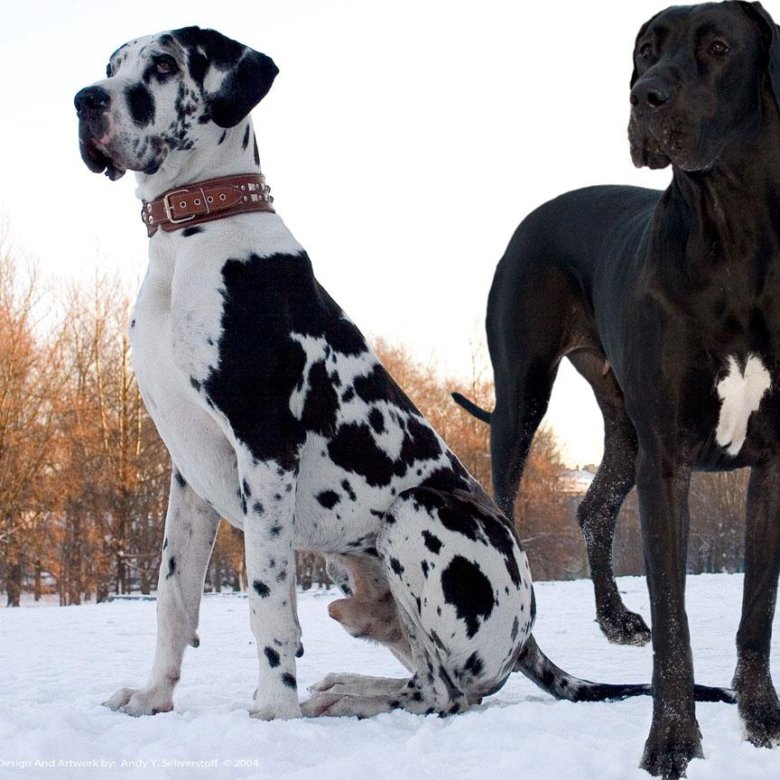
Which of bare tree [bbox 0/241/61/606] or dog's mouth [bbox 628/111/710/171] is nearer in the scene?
dog's mouth [bbox 628/111/710/171]

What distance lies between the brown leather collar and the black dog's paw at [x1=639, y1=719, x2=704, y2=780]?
2.16 m

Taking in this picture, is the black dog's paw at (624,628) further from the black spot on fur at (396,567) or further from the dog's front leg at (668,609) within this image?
the dog's front leg at (668,609)

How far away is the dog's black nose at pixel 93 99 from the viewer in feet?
10.8

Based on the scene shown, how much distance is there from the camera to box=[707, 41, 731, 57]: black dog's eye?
282 cm

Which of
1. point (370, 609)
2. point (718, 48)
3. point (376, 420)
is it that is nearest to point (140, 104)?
point (376, 420)

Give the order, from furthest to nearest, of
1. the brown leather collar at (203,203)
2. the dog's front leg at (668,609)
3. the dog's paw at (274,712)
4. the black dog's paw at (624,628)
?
1. the black dog's paw at (624,628)
2. the brown leather collar at (203,203)
3. the dog's paw at (274,712)
4. the dog's front leg at (668,609)

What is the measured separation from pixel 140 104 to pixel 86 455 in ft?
82.8

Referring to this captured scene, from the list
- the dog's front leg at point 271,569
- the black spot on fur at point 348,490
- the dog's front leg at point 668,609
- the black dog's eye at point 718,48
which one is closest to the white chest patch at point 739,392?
the dog's front leg at point 668,609

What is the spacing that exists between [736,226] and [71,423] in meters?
25.7

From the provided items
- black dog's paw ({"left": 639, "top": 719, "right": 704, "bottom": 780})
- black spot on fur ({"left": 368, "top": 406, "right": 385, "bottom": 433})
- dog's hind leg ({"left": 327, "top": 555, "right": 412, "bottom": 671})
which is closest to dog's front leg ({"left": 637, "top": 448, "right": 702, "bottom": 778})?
black dog's paw ({"left": 639, "top": 719, "right": 704, "bottom": 780})

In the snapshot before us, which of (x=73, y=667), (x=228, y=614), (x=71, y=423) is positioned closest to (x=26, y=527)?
(x=71, y=423)

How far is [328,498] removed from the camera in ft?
11.6

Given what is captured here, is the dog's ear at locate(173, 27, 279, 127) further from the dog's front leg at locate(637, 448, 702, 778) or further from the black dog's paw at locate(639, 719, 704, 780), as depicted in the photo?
the black dog's paw at locate(639, 719, 704, 780)

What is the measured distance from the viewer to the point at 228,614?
324 inches
